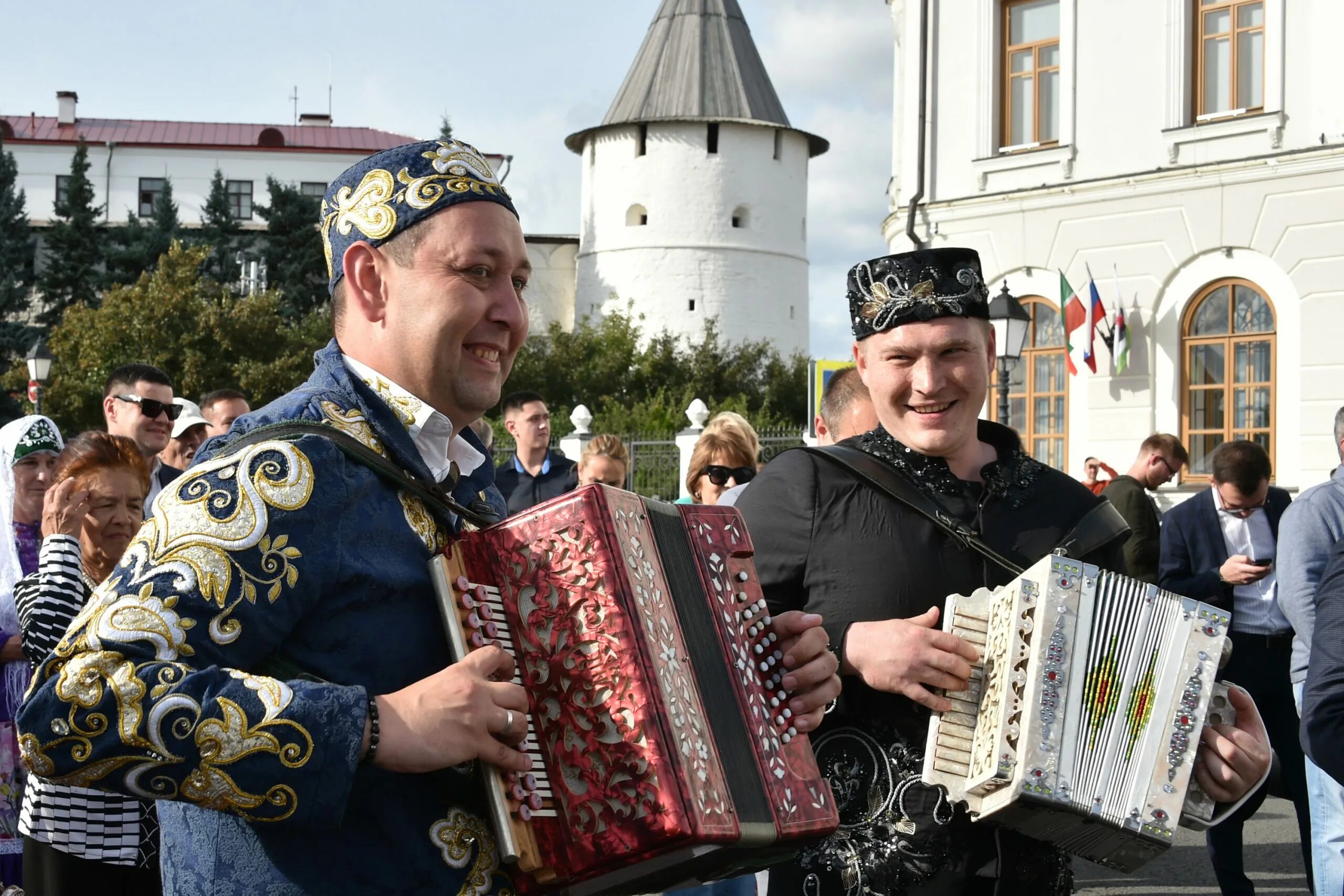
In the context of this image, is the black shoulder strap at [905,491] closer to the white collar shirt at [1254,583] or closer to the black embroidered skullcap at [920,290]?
the black embroidered skullcap at [920,290]

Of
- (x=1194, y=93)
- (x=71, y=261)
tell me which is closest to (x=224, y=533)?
(x=1194, y=93)

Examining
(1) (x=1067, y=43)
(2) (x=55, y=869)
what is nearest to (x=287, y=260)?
(1) (x=1067, y=43)

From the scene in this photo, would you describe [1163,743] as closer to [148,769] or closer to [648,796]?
[648,796]

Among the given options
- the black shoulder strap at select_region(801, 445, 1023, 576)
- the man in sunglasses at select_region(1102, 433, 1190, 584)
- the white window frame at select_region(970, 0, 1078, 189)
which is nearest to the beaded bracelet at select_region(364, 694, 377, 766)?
the black shoulder strap at select_region(801, 445, 1023, 576)

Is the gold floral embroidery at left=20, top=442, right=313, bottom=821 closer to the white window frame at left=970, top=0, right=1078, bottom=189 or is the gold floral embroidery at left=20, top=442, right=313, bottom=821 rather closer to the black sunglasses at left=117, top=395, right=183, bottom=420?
the black sunglasses at left=117, top=395, right=183, bottom=420

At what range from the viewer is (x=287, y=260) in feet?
180

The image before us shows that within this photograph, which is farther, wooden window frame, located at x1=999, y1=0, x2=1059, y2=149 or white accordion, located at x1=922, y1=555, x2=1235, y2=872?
wooden window frame, located at x1=999, y1=0, x2=1059, y2=149

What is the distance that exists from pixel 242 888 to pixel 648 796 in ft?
1.99

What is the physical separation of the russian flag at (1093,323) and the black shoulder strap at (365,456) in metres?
17.4

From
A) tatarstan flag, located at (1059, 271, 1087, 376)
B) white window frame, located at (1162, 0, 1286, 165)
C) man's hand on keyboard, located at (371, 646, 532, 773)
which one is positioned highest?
white window frame, located at (1162, 0, 1286, 165)

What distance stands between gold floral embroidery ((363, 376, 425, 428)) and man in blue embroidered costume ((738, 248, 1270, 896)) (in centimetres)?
125

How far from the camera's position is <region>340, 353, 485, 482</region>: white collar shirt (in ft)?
8.04

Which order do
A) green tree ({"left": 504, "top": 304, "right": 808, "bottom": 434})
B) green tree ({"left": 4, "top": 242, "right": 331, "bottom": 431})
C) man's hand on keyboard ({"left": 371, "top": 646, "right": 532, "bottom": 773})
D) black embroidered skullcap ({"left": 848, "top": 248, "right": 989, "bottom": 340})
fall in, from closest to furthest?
1. man's hand on keyboard ({"left": 371, "top": 646, "right": 532, "bottom": 773})
2. black embroidered skullcap ({"left": 848, "top": 248, "right": 989, "bottom": 340})
3. green tree ({"left": 4, "top": 242, "right": 331, "bottom": 431})
4. green tree ({"left": 504, "top": 304, "right": 808, "bottom": 434})

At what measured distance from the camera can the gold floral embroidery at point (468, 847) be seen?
2270 millimetres
